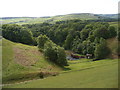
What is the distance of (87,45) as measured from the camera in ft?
263

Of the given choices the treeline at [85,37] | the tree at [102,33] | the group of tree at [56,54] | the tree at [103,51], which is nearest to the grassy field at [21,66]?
the group of tree at [56,54]

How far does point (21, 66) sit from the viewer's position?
141ft

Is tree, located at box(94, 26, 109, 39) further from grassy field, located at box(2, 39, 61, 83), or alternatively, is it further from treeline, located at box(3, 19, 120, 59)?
grassy field, located at box(2, 39, 61, 83)

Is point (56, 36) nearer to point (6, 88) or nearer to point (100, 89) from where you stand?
point (6, 88)

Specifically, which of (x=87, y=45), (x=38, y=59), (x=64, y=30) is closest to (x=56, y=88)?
(x=38, y=59)

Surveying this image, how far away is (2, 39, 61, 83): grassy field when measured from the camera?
1467 inches

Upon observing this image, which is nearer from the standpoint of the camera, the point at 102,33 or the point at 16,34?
the point at 102,33

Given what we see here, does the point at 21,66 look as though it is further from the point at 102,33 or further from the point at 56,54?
the point at 102,33

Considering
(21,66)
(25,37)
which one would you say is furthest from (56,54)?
(25,37)

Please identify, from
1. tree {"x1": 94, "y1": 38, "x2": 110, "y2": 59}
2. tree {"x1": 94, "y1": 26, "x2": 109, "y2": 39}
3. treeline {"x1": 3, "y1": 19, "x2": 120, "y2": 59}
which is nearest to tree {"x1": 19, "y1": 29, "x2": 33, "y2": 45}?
treeline {"x1": 3, "y1": 19, "x2": 120, "y2": 59}

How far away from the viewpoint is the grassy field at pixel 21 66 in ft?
122

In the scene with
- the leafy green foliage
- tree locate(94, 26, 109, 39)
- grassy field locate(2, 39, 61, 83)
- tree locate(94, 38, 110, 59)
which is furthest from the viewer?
the leafy green foliage

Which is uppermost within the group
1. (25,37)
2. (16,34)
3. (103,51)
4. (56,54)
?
(16,34)

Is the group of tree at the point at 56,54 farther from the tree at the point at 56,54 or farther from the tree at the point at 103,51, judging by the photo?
the tree at the point at 103,51
